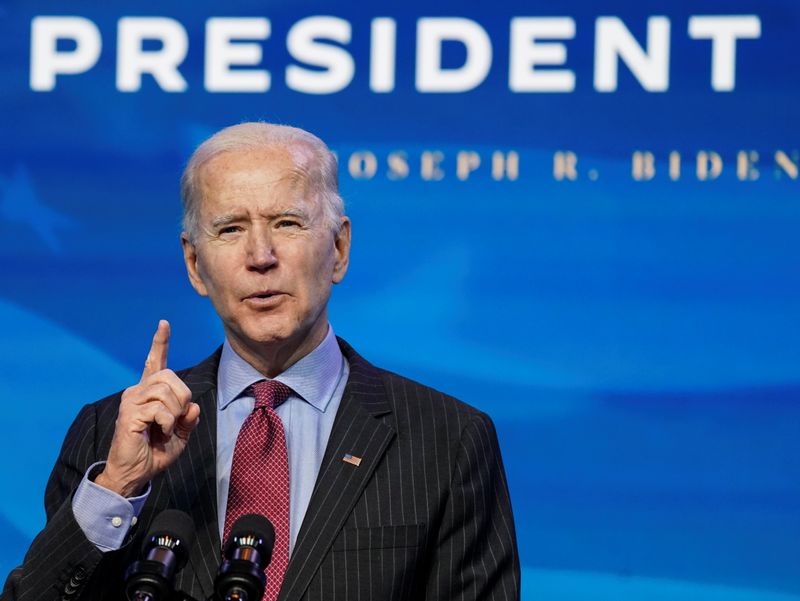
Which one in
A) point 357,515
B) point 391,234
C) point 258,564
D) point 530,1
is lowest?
point 258,564

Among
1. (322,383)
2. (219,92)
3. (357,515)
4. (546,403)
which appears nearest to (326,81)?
(219,92)

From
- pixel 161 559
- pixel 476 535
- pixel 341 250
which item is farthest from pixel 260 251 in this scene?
pixel 161 559

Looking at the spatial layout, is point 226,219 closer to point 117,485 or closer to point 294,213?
point 294,213

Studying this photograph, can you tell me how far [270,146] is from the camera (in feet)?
8.39

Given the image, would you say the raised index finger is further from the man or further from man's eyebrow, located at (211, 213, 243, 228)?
man's eyebrow, located at (211, 213, 243, 228)

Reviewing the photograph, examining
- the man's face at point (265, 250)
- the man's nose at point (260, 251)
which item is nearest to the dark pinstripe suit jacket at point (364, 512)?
the man's face at point (265, 250)

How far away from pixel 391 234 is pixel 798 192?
3.61 ft

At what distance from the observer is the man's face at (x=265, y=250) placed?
247 cm

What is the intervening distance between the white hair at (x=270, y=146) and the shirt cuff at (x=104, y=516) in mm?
581

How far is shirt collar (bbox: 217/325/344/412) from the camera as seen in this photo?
2.55m

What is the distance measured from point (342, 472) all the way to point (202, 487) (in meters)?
0.25

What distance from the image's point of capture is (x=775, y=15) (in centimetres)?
372

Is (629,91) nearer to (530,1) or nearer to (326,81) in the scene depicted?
(530,1)

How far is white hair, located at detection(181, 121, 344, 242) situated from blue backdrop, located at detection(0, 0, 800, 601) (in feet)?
3.96
